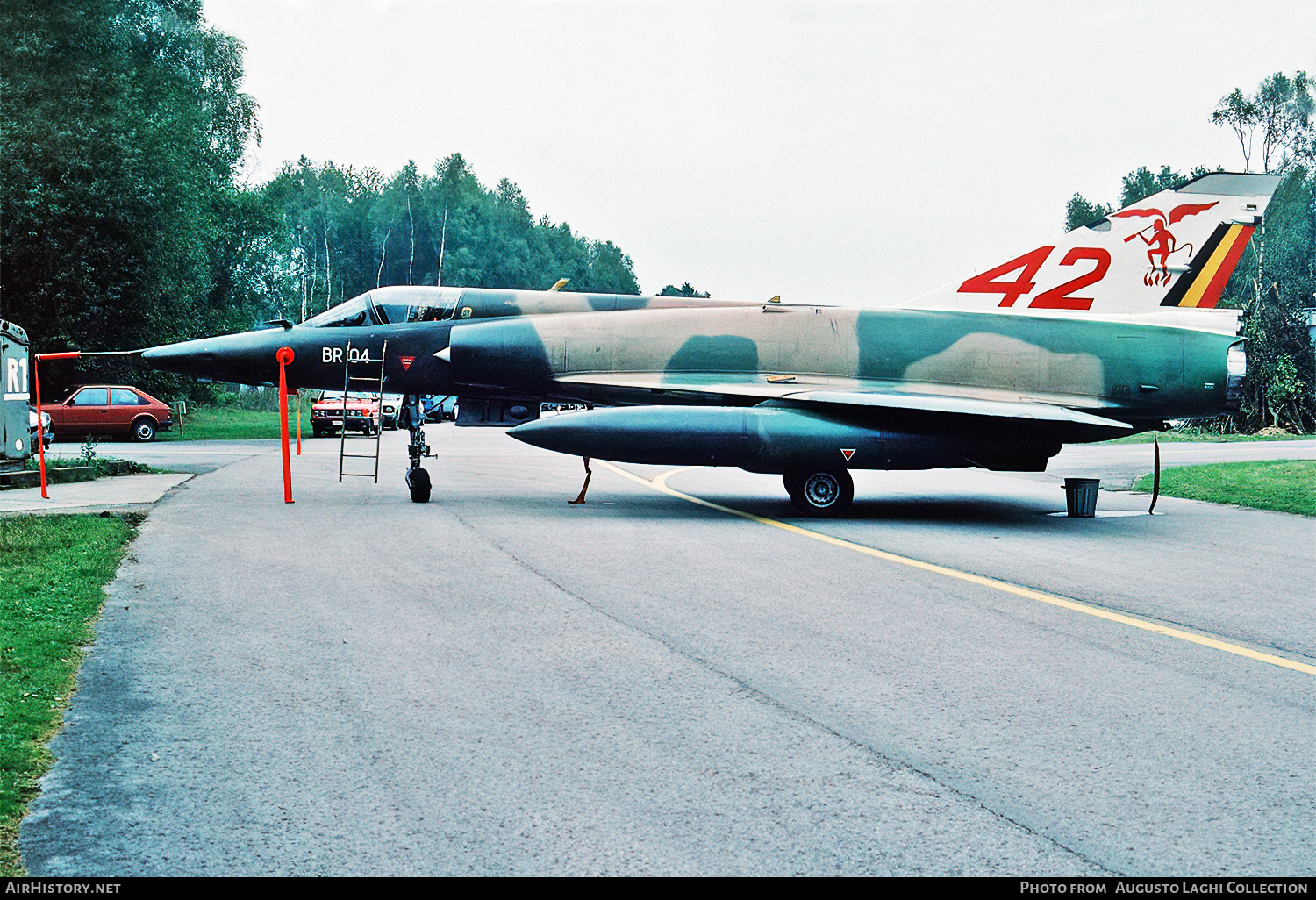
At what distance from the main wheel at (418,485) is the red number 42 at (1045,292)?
7471mm

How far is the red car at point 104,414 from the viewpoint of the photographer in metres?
30.2

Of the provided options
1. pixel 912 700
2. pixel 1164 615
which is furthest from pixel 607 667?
pixel 1164 615

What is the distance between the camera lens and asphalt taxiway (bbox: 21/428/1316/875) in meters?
3.58

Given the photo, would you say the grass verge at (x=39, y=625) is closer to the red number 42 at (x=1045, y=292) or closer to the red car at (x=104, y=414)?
the red number 42 at (x=1045, y=292)

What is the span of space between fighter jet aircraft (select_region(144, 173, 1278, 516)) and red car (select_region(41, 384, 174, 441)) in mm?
16987

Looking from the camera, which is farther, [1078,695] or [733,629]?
[733,629]

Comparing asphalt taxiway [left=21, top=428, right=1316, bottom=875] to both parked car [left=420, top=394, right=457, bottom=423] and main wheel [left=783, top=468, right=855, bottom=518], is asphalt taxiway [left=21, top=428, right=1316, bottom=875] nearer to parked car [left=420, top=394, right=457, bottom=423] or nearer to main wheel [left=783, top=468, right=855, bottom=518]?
main wheel [left=783, top=468, right=855, bottom=518]

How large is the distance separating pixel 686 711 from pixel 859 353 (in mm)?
9944

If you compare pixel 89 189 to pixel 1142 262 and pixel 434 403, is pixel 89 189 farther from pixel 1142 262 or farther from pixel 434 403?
pixel 1142 262

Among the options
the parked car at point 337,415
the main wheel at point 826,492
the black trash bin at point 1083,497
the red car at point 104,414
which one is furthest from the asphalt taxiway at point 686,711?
the parked car at point 337,415

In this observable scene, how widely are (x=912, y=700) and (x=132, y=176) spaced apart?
104ft

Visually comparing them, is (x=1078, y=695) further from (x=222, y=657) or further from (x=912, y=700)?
(x=222, y=657)

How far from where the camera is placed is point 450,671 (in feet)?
19.1
